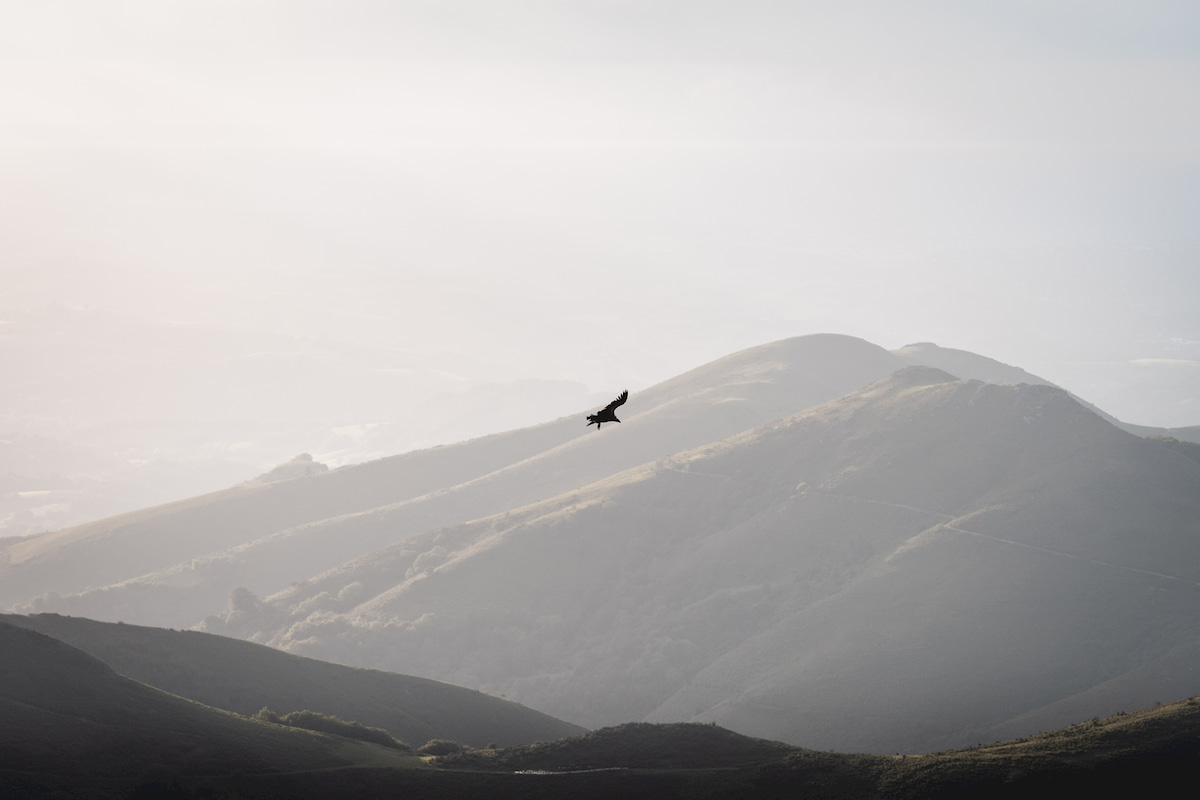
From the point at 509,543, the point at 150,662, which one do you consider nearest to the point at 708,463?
the point at 509,543

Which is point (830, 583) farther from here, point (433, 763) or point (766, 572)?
point (433, 763)

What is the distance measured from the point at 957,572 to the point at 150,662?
72451mm

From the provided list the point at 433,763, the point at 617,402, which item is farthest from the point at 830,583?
the point at 617,402

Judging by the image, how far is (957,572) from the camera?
9412 centimetres

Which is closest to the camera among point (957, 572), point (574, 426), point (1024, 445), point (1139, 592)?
point (1139, 592)

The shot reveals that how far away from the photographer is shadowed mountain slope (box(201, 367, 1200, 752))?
8081 cm

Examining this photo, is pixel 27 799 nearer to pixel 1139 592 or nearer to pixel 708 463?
pixel 1139 592

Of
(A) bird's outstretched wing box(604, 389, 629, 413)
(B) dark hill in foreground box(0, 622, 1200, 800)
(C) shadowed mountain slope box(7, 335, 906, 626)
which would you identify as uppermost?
(C) shadowed mountain slope box(7, 335, 906, 626)

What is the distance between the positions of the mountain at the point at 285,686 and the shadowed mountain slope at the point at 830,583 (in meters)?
20.6

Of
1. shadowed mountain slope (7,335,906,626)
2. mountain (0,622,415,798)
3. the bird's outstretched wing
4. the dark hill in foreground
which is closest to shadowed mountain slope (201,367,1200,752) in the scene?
shadowed mountain slope (7,335,906,626)

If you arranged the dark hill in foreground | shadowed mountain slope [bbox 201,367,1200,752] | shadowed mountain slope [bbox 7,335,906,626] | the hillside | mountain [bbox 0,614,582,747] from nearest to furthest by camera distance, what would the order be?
the dark hill in foreground
mountain [bbox 0,614,582,747]
shadowed mountain slope [bbox 201,367,1200,752]
the hillside
shadowed mountain slope [bbox 7,335,906,626]

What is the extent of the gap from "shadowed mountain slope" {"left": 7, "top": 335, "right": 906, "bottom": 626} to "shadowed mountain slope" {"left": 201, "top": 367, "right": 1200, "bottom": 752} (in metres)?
17.4

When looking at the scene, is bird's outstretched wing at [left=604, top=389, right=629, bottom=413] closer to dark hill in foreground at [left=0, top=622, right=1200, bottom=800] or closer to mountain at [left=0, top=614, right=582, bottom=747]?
dark hill in foreground at [left=0, top=622, right=1200, bottom=800]

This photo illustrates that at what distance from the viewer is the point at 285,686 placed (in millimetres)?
68125
